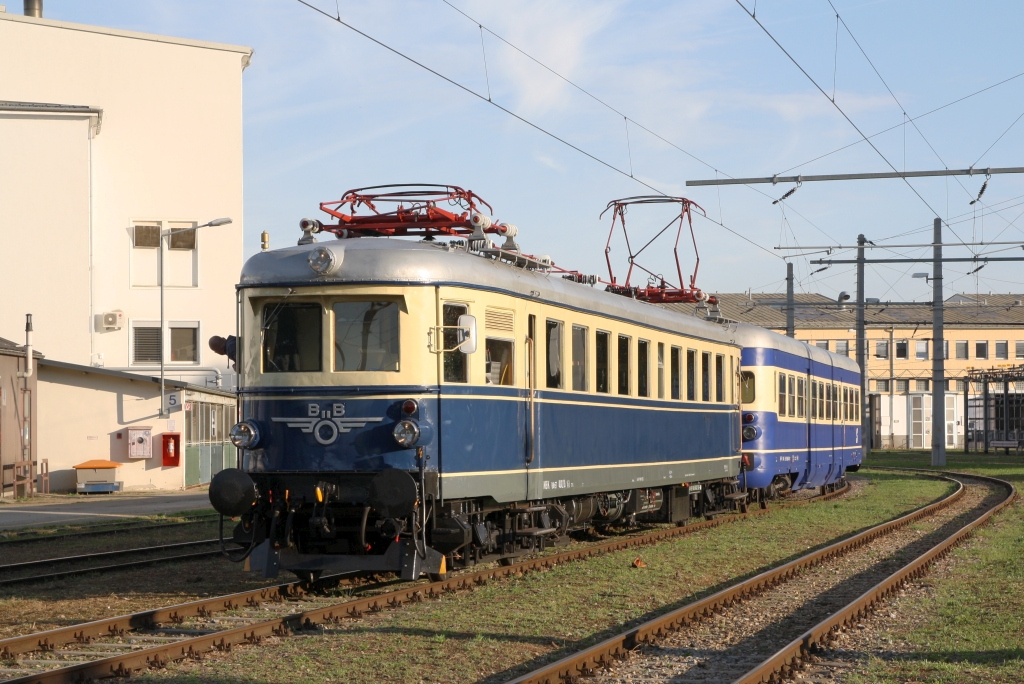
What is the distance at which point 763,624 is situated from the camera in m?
11.1

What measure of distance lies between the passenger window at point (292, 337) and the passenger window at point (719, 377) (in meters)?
9.87

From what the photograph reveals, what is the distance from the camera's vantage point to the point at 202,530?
2086 cm

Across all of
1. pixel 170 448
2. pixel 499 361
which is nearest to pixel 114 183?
pixel 170 448

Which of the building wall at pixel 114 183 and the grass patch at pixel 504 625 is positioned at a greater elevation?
the building wall at pixel 114 183

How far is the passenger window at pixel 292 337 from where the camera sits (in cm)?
1171

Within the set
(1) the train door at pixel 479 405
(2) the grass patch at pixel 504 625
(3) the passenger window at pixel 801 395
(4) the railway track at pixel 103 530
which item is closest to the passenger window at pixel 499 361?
(1) the train door at pixel 479 405

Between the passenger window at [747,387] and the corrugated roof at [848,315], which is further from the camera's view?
the corrugated roof at [848,315]

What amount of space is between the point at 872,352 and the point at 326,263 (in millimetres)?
80344

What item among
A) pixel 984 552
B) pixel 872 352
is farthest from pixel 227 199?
pixel 872 352

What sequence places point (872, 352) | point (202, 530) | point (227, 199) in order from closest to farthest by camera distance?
point (202, 530), point (227, 199), point (872, 352)

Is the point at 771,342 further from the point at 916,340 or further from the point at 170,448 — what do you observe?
the point at 916,340

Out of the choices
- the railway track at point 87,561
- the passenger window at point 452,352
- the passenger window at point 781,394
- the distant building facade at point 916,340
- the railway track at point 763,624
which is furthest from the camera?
the distant building facade at point 916,340

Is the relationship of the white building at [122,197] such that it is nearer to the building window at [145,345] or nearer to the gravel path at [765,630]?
the building window at [145,345]

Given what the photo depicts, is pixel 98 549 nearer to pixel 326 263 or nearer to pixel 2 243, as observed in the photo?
pixel 326 263
